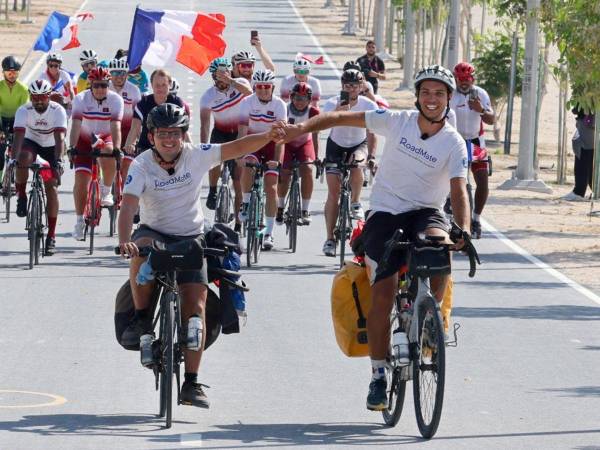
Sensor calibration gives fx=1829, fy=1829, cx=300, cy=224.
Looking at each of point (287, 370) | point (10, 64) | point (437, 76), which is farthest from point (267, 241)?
point (437, 76)

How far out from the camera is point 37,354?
1346 cm

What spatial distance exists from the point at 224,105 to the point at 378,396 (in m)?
11.5

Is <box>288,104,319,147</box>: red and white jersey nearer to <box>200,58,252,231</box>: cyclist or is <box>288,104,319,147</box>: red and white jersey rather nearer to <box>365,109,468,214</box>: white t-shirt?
<box>200,58,252,231</box>: cyclist

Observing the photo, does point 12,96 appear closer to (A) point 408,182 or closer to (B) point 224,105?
(B) point 224,105

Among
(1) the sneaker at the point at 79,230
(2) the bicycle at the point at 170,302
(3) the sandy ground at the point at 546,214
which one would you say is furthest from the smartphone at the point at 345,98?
(2) the bicycle at the point at 170,302

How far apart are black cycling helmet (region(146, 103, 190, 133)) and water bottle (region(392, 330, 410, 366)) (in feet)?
6.01

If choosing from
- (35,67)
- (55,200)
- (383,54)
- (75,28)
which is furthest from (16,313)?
(383,54)

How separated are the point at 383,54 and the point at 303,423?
53925 millimetres

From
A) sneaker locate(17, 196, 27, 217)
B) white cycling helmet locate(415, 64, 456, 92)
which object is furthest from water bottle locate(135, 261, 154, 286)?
sneaker locate(17, 196, 27, 217)

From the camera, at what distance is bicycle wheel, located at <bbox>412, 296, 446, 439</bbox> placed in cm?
1002

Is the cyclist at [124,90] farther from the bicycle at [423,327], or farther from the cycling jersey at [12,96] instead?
the bicycle at [423,327]

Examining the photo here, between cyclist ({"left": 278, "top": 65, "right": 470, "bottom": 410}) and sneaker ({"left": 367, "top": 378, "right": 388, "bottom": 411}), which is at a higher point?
cyclist ({"left": 278, "top": 65, "right": 470, "bottom": 410})

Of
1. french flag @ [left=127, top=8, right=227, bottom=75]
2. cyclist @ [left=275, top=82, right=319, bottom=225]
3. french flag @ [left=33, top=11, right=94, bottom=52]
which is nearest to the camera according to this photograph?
cyclist @ [left=275, top=82, right=319, bottom=225]

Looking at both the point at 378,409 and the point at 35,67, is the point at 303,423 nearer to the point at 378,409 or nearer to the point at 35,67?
the point at 378,409
